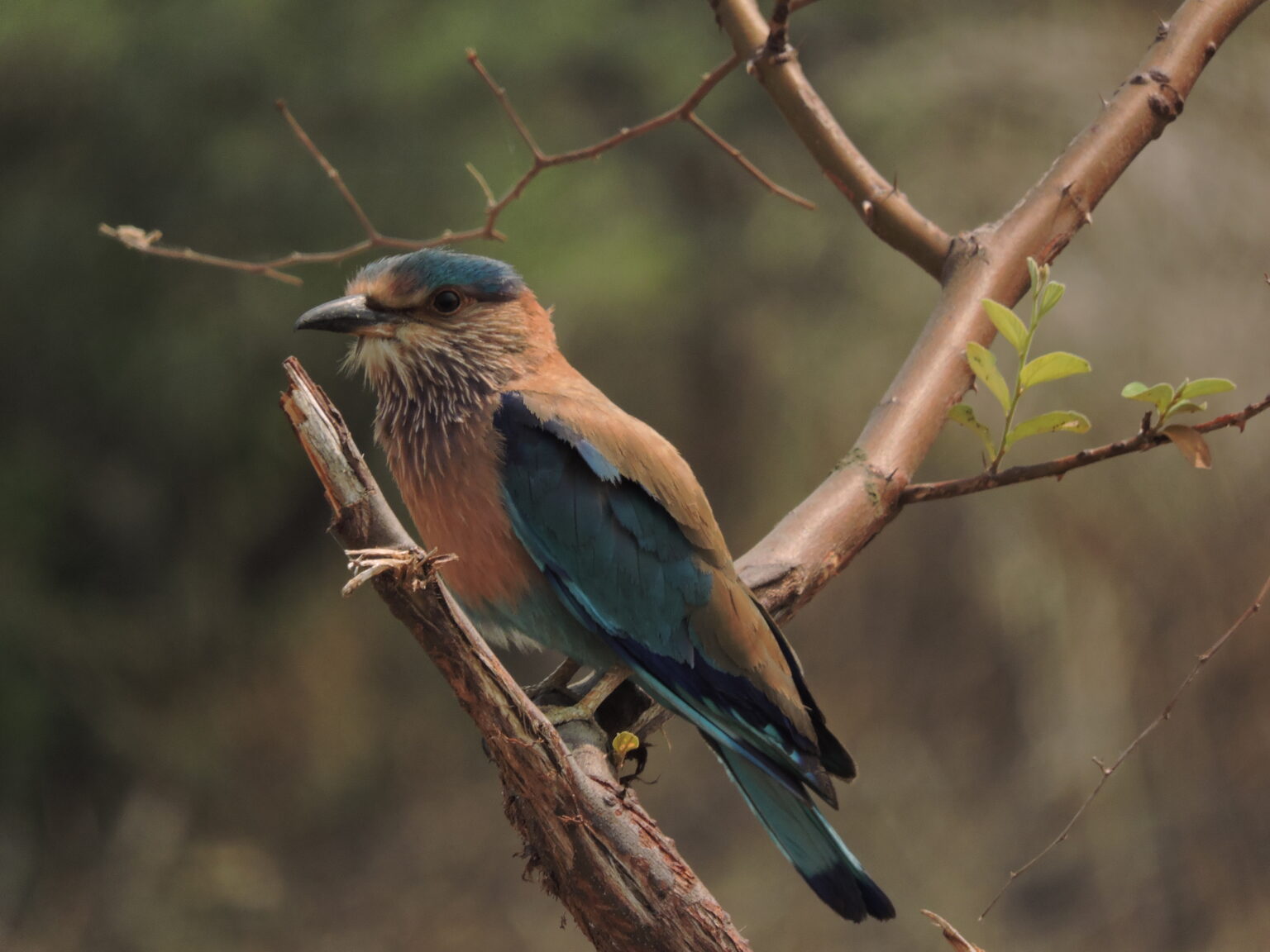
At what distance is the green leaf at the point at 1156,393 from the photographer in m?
1.50

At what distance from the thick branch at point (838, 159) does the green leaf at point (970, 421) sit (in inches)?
17.9

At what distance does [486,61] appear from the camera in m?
3.79

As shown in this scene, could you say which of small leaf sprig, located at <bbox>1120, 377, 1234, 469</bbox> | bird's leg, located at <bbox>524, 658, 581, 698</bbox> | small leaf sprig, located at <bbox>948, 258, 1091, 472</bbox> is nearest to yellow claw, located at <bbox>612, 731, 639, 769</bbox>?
bird's leg, located at <bbox>524, 658, 581, 698</bbox>

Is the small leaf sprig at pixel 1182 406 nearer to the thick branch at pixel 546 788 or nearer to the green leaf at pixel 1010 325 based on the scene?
the green leaf at pixel 1010 325

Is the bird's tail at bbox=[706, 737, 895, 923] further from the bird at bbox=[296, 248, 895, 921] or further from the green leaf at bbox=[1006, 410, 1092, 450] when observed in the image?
the green leaf at bbox=[1006, 410, 1092, 450]

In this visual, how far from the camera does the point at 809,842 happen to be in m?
1.67

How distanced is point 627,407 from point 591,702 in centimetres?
204

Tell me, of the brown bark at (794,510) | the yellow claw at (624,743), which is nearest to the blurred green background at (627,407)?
the brown bark at (794,510)

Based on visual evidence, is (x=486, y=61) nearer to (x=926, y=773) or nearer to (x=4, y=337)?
(x=4, y=337)

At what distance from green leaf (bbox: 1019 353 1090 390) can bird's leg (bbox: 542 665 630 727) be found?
0.68 m

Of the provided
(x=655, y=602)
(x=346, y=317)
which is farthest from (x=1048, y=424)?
(x=346, y=317)

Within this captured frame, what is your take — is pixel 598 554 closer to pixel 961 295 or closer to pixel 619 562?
pixel 619 562

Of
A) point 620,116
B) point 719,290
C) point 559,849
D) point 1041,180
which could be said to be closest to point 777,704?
point 559,849

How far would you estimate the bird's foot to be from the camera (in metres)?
1.09
